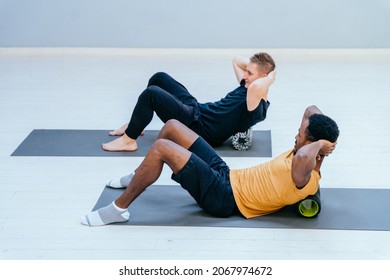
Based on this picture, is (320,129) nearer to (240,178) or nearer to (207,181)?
(240,178)

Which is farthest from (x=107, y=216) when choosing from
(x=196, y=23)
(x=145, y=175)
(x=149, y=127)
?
(x=196, y=23)

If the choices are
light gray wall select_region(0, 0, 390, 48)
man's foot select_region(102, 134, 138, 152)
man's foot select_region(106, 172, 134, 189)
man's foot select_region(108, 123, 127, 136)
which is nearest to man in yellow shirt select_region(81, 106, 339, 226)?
man's foot select_region(106, 172, 134, 189)

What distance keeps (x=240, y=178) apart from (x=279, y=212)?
28 centimetres

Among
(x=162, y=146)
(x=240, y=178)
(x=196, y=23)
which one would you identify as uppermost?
(x=162, y=146)

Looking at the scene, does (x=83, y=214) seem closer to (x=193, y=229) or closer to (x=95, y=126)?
(x=193, y=229)

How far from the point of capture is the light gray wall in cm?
712

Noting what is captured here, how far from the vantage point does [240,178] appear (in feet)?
11.4

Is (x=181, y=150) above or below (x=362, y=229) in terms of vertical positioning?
above

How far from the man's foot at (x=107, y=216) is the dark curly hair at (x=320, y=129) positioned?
99 centimetres

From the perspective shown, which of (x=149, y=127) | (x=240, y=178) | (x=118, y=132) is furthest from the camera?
(x=149, y=127)

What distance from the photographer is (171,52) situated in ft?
24.0

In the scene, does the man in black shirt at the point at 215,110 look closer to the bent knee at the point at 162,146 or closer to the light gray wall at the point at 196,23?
the bent knee at the point at 162,146

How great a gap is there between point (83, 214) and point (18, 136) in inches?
58.5

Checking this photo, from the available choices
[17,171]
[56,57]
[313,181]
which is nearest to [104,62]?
[56,57]
